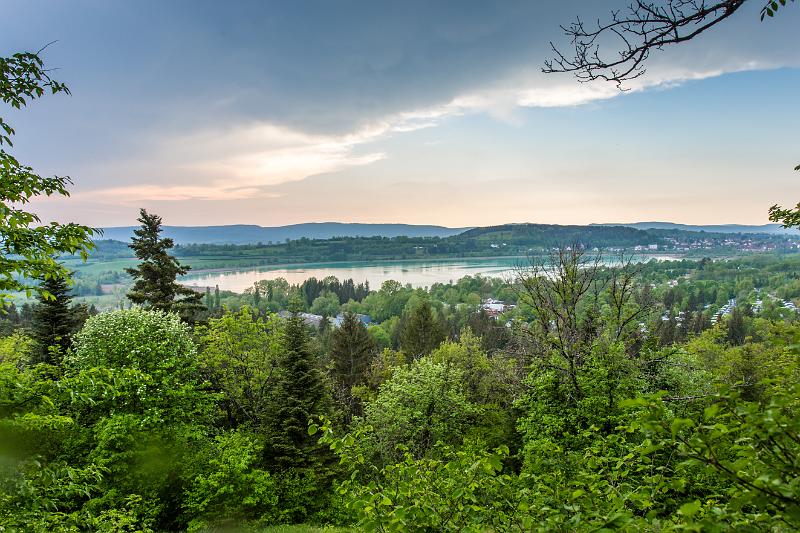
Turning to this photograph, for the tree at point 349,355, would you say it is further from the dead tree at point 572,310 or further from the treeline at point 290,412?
the dead tree at point 572,310

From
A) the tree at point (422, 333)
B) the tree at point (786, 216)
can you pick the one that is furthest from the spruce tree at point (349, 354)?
the tree at point (786, 216)

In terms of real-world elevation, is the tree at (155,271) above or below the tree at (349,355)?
above

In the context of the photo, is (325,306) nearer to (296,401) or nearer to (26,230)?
(296,401)

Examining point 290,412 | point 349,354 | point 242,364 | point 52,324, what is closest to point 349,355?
point 349,354

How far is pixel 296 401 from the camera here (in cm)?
1677

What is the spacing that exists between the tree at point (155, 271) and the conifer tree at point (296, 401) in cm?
967

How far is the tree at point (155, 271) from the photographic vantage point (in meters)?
23.3

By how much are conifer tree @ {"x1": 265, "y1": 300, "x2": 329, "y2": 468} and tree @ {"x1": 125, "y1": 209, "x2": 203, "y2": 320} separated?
9672 mm

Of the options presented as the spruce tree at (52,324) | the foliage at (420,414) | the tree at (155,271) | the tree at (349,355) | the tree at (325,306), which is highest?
the tree at (155,271)

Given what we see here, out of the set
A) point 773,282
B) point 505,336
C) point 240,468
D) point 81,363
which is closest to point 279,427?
point 240,468

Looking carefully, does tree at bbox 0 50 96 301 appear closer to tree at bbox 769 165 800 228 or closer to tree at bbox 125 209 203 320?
tree at bbox 769 165 800 228

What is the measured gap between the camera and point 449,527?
3.99m

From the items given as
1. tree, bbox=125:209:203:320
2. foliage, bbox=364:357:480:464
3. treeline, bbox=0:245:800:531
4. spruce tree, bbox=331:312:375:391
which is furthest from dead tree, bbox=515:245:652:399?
spruce tree, bbox=331:312:375:391

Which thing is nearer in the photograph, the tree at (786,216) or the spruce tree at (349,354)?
the tree at (786,216)
